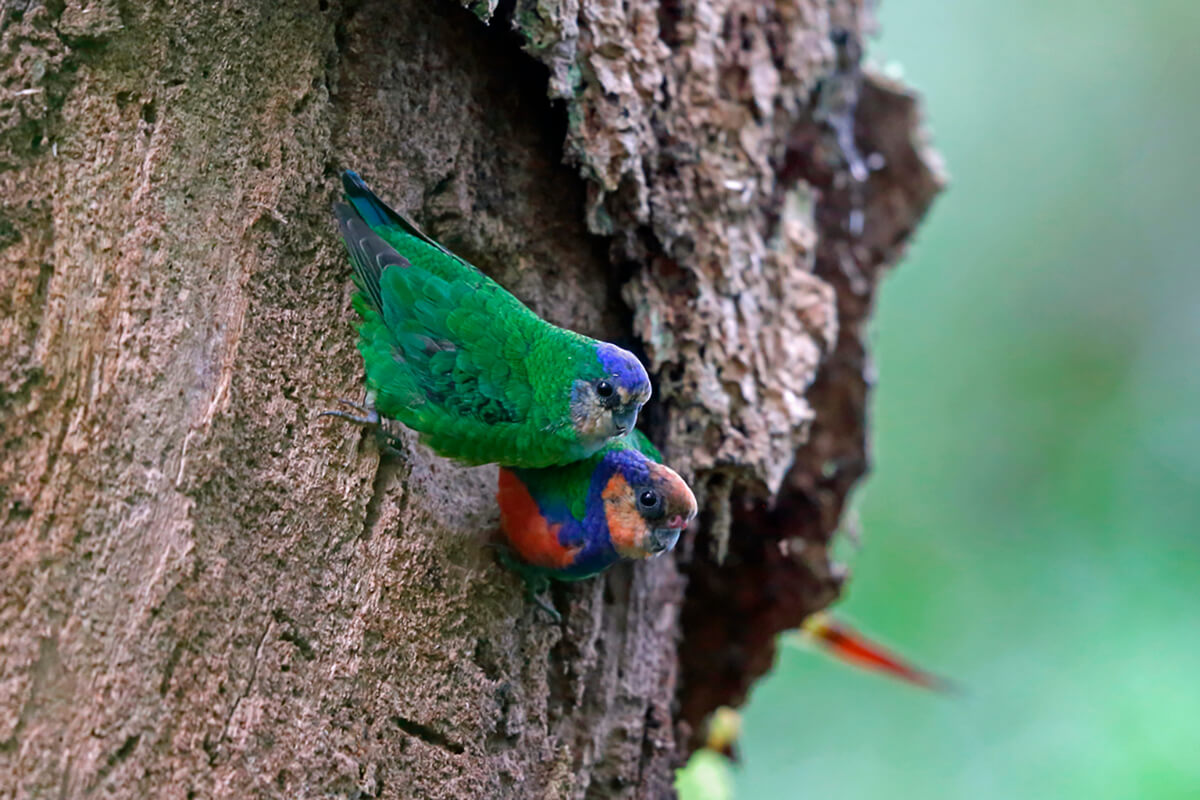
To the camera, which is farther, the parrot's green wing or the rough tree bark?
the parrot's green wing

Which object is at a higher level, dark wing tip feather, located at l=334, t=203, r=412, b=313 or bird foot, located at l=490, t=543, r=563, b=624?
dark wing tip feather, located at l=334, t=203, r=412, b=313

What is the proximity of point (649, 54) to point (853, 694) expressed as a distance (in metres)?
5.02

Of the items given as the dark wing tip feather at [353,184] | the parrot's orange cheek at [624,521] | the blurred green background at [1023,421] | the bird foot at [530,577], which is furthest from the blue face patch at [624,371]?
the blurred green background at [1023,421]

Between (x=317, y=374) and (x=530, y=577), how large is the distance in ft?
2.67

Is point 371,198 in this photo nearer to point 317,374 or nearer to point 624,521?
point 317,374

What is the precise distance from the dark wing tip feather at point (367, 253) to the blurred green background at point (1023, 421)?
193 inches

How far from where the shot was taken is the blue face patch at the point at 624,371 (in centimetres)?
235

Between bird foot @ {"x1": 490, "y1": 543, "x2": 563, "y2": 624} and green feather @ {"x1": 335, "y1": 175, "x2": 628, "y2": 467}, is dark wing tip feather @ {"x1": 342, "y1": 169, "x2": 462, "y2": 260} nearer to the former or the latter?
green feather @ {"x1": 335, "y1": 175, "x2": 628, "y2": 467}

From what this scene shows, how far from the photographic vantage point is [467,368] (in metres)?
2.42

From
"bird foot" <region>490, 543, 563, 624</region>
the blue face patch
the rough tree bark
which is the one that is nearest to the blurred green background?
the rough tree bark

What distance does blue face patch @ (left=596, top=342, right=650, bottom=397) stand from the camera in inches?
→ 92.4

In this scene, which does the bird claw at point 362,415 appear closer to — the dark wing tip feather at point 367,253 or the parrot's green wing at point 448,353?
the parrot's green wing at point 448,353

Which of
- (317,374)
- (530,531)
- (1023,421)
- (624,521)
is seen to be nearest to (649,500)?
(624,521)

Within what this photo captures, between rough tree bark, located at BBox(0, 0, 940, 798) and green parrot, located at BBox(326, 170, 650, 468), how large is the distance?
106mm
